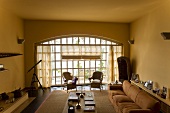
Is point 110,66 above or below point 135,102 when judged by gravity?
above

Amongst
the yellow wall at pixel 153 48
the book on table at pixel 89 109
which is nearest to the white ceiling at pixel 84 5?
the yellow wall at pixel 153 48

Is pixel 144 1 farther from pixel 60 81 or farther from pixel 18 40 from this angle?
pixel 60 81

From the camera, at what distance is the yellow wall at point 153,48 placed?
5.74 m

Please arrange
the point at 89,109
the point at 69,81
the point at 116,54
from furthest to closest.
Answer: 1. the point at 116,54
2. the point at 69,81
3. the point at 89,109

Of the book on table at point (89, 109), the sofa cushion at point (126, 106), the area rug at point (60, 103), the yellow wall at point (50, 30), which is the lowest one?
the area rug at point (60, 103)

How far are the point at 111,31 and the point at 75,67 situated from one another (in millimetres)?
2911

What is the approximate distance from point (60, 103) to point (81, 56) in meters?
3.65

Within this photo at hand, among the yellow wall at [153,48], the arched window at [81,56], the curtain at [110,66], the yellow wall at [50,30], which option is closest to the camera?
the yellow wall at [153,48]

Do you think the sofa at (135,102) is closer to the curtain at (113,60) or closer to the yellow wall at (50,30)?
the curtain at (113,60)

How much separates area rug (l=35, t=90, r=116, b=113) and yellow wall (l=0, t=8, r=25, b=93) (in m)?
1.60

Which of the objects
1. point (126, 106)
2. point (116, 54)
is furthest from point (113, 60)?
point (126, 106)

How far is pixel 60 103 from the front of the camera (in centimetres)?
673

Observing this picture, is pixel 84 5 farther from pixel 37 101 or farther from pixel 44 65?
pixel 44 65

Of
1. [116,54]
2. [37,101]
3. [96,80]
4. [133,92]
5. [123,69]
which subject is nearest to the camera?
[133,92]
